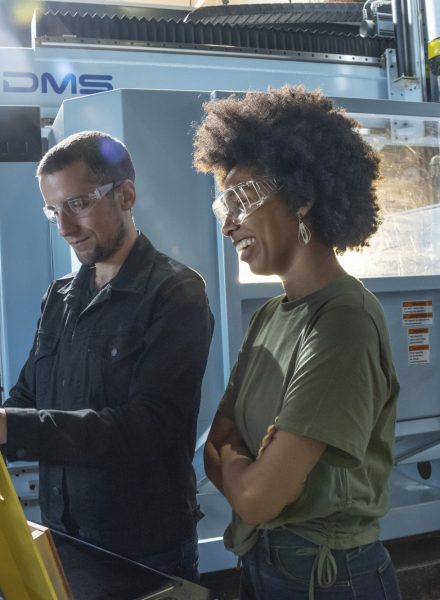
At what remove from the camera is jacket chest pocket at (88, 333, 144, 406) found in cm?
151

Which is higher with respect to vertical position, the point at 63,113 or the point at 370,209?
the point at 63,113

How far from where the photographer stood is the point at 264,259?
1.32 meters

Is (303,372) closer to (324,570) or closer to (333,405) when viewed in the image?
(333,405)

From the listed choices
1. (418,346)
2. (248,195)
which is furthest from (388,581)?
(418,346)

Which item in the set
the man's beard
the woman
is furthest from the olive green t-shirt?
the man's beard

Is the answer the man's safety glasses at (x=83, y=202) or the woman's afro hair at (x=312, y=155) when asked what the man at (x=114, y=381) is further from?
the woman's afro hair at (x=312, y=155)

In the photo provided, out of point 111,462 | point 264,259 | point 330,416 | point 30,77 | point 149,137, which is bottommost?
point 111,462

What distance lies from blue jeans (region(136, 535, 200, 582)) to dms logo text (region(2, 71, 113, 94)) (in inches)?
78.1

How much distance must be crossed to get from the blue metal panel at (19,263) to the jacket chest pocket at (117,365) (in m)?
1.31

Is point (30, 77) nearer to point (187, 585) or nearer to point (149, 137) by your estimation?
point (149, 137)

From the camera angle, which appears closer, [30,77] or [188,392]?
[188,392]

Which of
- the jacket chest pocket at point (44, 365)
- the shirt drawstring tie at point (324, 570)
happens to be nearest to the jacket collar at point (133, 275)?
the jacket chest pocket at point (44, 365)

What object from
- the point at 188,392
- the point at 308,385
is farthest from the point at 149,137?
the point at 308,385

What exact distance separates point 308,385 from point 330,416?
0.06 m
